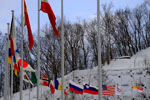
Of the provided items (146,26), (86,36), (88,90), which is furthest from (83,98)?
(146,26)

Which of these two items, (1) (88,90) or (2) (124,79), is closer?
(1) (88,90)

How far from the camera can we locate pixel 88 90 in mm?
15961

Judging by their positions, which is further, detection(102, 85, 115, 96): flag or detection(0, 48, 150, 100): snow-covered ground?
detection(0, 48, 150, 100): snow-covered ground

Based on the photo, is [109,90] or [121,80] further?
[121,80]

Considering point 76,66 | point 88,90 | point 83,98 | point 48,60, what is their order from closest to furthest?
point 88,90 < point 83,98 < point 48,60 < point 76,66

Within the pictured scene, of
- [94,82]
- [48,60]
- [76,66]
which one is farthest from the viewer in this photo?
[76,66]

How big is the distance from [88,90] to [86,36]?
27579 millimetres

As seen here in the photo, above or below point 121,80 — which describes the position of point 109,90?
above

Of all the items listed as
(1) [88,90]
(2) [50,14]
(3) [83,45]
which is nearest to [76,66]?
(3) [83,45]

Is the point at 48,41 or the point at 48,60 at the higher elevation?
the point at 48,41

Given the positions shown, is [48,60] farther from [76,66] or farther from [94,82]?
[94,82]

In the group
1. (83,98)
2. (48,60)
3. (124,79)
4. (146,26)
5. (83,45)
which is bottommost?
(83,98)

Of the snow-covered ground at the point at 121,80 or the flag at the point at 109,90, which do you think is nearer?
the flag at the point at 109,90

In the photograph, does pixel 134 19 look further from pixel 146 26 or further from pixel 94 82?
pixel 94 82
